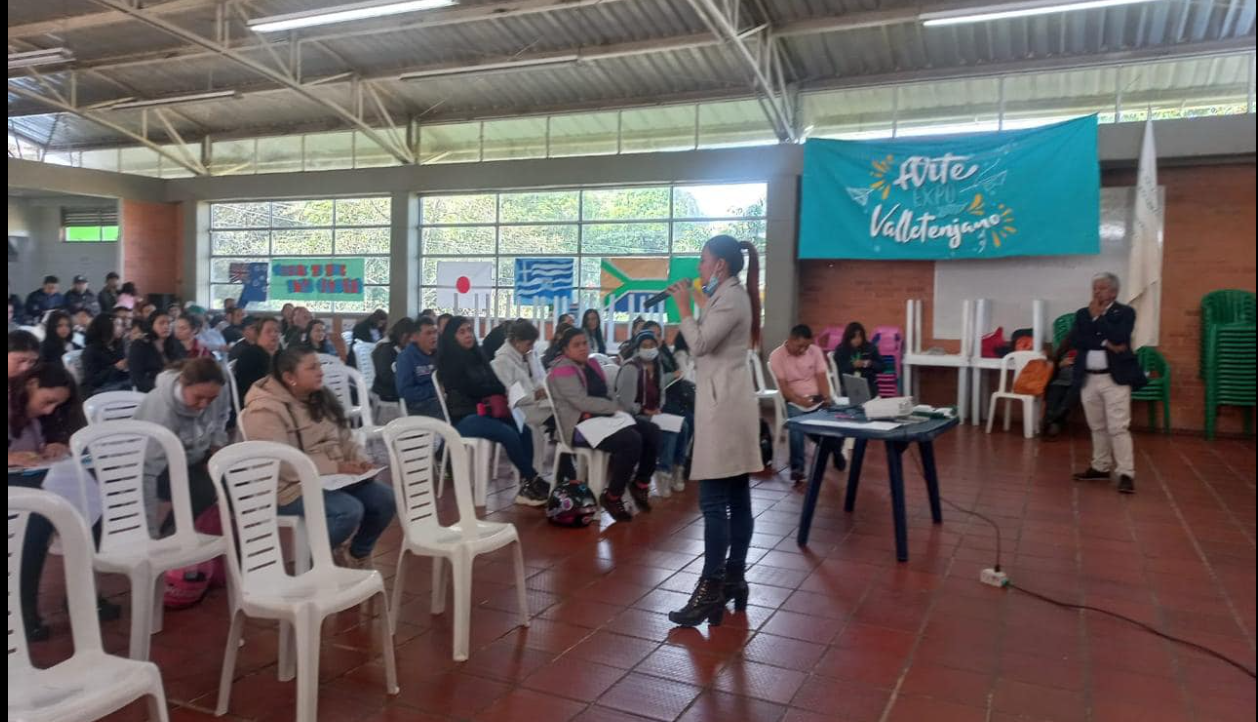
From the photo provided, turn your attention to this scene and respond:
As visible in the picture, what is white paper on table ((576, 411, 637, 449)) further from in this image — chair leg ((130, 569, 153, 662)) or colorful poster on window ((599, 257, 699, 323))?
colorful poster on window ((599, 257, 699, 323))

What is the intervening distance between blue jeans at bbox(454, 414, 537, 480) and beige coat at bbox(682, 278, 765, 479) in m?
2.15

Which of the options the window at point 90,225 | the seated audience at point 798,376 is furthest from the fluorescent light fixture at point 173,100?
the seated audience at point 798,376

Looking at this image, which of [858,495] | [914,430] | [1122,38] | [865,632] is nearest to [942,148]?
[1122,38]

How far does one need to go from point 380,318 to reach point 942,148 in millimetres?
6478

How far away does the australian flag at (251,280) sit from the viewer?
1420 cm

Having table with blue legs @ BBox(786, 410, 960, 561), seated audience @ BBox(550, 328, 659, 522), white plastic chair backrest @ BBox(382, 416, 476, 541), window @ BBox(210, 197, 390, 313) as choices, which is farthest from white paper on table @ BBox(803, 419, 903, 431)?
window @ BBox(210, 197, 390, 313)

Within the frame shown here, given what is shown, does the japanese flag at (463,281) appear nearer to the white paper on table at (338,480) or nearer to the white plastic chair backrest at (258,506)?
the white paper on table at (338,480)

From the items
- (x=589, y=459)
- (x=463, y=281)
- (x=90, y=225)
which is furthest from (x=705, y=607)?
(x=90, y=225)

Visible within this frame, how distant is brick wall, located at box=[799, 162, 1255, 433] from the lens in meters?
8.79

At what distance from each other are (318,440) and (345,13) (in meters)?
6.53

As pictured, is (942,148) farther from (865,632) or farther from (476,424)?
(865,632)

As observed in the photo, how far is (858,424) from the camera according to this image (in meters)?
A: 4.36

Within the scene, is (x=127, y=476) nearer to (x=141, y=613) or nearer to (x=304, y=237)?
(x=141, y=613)

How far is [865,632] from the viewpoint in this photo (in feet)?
11.0
